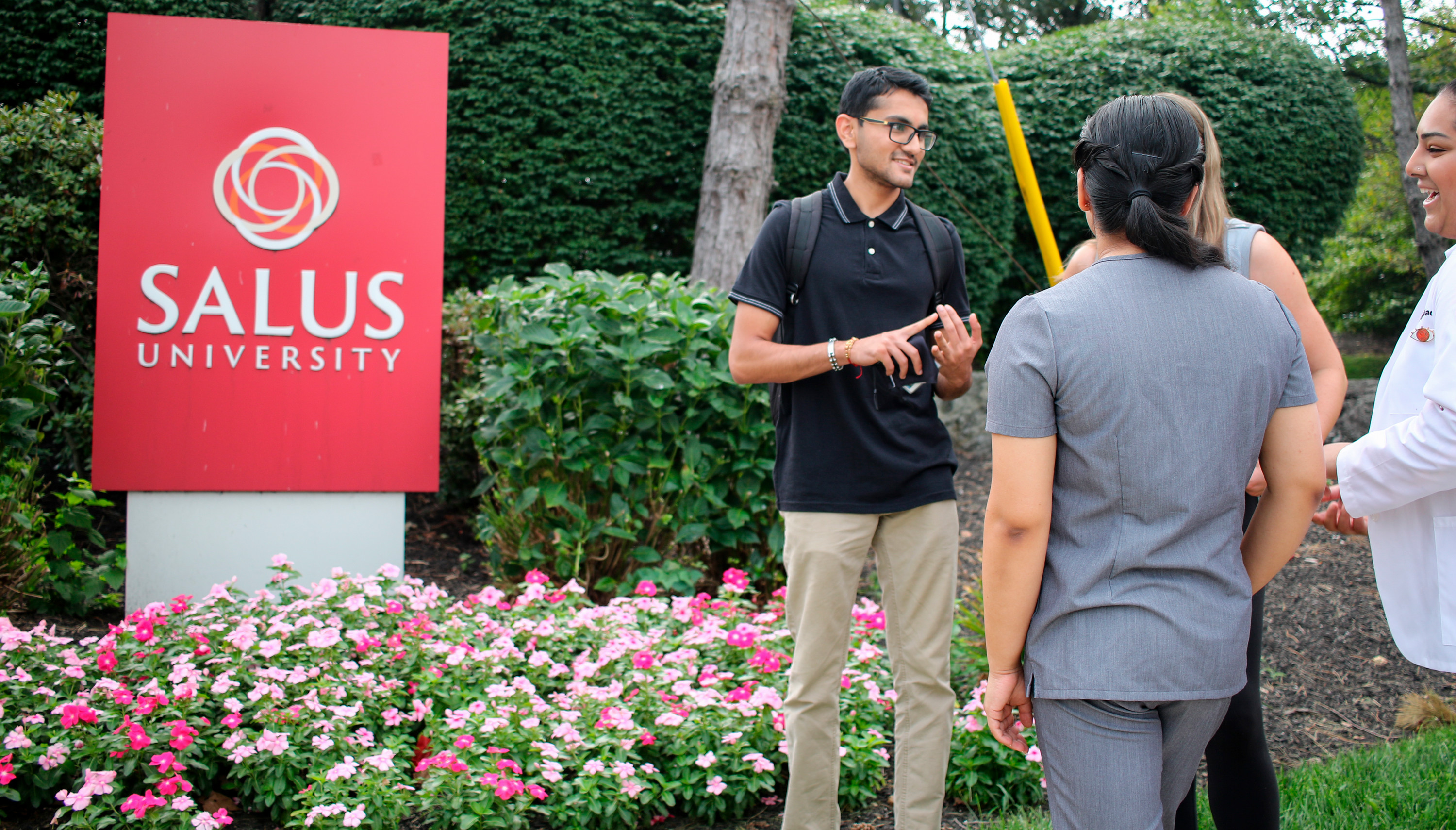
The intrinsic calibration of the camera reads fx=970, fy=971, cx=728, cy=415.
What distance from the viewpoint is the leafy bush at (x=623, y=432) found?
432 cm

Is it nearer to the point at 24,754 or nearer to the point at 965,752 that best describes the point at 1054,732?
the point at 965,752

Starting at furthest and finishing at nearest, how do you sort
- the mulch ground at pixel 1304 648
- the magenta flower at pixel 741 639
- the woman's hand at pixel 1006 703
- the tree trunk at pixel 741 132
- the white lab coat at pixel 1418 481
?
1. the tree trunk at pixel 741 132
2. the magenta flower at pixel 741 639
3. the mulch ground at pixel 1304 648
4. the white lab coat at pixel 1418 481
5. the woman's hand at pixel 1006 703

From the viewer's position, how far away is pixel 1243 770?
200cm

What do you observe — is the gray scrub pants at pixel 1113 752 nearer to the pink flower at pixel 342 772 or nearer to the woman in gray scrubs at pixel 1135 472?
the woman in gray scrubs at pixel 1135 472

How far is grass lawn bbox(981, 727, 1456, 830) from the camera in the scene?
2615mm

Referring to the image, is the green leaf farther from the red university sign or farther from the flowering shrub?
the flowering shrub

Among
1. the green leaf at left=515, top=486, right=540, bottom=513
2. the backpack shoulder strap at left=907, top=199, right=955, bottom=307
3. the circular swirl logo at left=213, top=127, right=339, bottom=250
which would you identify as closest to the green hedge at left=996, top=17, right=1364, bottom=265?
the green leaf at left=515, top=486, right=540, bottom=513

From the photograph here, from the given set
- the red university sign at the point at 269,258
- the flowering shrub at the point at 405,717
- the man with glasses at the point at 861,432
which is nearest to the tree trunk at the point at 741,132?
the red university sign at the point at 269,258

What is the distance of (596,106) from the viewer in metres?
7.88

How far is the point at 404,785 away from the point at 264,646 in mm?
755

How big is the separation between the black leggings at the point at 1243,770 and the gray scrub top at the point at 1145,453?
676mm

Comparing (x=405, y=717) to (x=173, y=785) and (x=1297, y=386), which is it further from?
(x=1297, y=386)

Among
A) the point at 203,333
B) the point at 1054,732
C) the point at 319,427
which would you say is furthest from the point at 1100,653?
the point at 203,333

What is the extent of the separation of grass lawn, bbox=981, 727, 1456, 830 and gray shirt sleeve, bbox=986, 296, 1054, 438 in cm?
167
